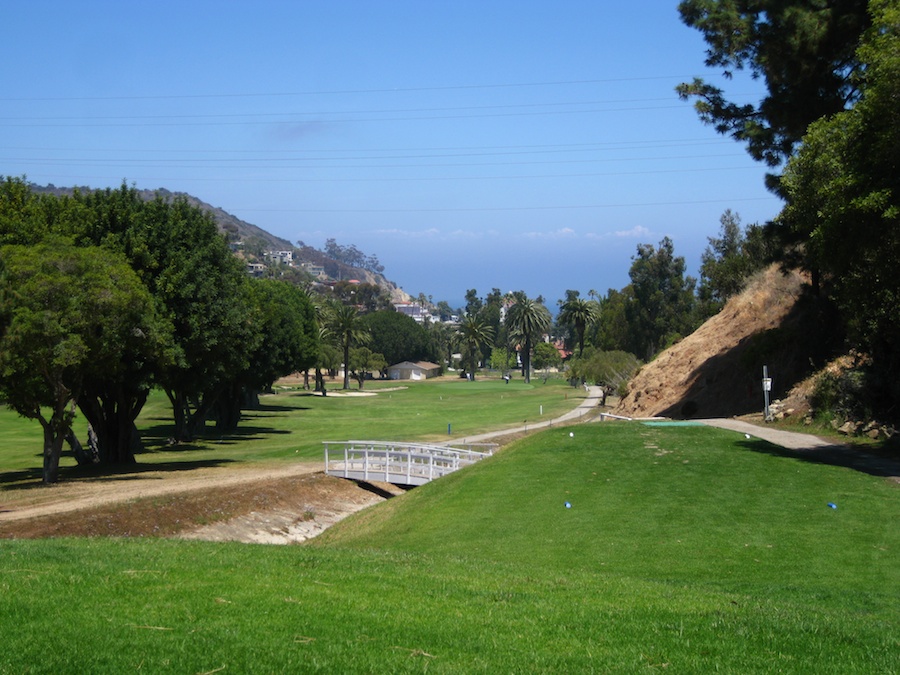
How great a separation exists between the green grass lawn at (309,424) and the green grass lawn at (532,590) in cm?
2705

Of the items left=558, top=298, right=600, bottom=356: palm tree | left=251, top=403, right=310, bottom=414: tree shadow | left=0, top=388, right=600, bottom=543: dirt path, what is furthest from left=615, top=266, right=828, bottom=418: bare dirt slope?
left=558, top=298, right=600, bottom=356: palm tree

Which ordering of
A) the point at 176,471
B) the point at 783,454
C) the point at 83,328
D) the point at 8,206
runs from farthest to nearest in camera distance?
the point at 176,471 → the point at 8,206 → the point at 83,328 → the point at 783,454

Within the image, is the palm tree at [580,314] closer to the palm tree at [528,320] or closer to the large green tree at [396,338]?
the palm tree at [528,320]

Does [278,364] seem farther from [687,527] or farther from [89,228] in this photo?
[687,527]

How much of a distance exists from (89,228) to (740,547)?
→ 32.3 m

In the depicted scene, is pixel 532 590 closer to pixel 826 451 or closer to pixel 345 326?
pixel 826 451

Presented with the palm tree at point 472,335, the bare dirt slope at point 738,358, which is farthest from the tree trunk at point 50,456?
the palm tree at point 472,335

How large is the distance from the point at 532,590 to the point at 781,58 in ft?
103

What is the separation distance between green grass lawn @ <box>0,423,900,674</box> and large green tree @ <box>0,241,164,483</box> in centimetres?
1545

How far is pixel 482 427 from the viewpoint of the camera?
66.0 metres

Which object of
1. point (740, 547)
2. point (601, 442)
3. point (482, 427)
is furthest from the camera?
point (482, 427)

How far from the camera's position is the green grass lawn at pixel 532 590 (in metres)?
7.53

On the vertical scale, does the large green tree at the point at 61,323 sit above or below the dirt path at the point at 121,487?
above

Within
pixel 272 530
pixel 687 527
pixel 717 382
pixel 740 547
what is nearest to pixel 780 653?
pixel 740 547
